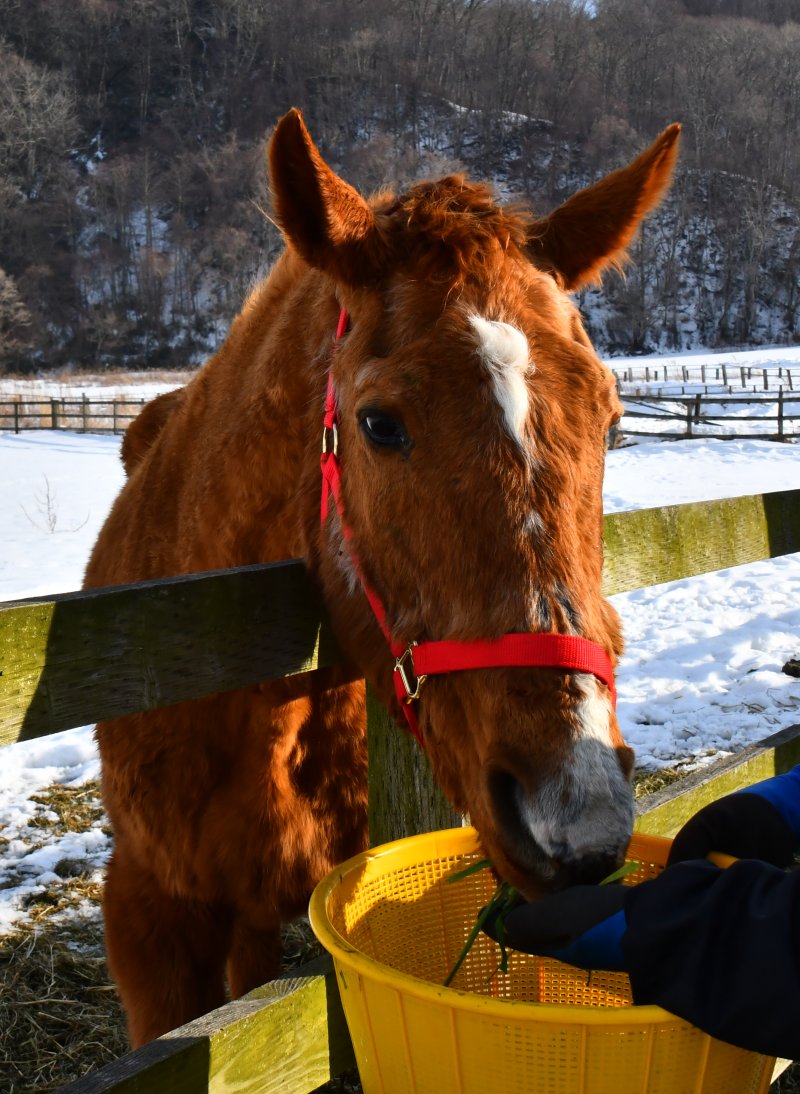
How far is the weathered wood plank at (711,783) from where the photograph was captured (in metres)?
2.80

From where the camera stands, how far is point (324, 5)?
102 meters

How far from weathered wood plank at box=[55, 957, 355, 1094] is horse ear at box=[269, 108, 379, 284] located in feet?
5.49

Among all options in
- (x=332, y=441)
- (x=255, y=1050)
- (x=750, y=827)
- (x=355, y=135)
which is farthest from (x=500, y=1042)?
(x=355, y=135)

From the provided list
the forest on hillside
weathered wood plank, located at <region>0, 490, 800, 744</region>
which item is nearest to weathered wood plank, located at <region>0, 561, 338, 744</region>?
weathered wood plank, located at <region>0, 490, 800, 744</region>

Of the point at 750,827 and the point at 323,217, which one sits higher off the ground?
the point at 323,217

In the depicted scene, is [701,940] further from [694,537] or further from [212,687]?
[694,537]

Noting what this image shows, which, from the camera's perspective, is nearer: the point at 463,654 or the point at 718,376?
Answer: the point at 463,654

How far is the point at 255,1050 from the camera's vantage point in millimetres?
1878

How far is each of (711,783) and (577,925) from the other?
6.47 feet

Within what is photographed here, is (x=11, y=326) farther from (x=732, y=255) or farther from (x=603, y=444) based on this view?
(x=603, y=444)

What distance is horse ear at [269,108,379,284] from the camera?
2049 millimetres

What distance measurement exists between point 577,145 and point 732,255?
24.3 m

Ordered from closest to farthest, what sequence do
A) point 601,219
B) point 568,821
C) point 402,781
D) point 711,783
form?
point 568,821
point 402,781
point 601,219
point 711,783

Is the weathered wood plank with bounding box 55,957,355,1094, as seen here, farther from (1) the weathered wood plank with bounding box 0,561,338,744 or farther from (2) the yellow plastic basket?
(1) the weathered wood plank with bounding box 0,561,338,744
